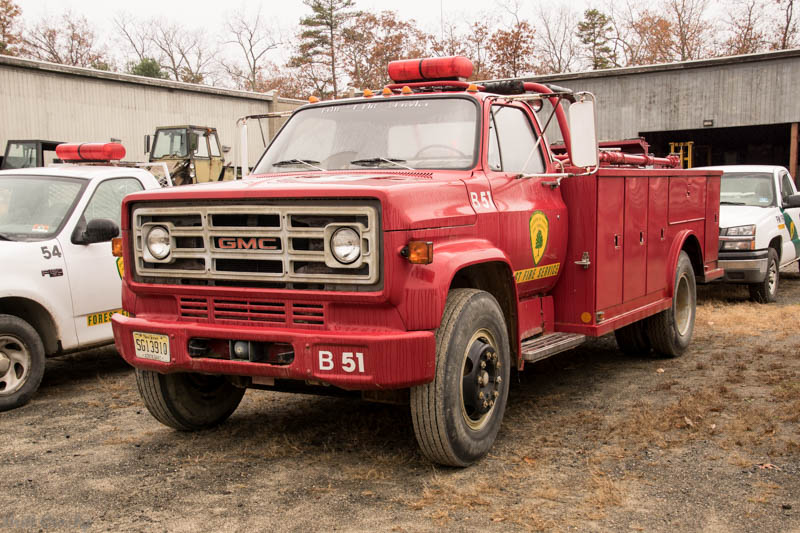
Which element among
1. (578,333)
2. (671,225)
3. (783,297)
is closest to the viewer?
(578,333)

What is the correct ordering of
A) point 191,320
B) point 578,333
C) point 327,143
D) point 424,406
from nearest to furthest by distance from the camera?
point 424,406
point 191,320
point 327,143
point 578,333

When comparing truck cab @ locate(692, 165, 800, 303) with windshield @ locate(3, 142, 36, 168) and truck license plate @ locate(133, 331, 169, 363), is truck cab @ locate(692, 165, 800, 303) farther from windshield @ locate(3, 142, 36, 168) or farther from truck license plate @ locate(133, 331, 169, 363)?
windshield @ locate(3, 142, 36, 168)

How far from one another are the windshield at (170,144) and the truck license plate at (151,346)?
17.0 meters

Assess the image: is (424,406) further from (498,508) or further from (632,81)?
(632,81)

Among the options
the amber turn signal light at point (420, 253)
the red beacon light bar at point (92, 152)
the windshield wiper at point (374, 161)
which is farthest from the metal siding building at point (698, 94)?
the amber turn signal light at point (420, 253)

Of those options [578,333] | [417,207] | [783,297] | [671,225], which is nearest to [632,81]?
[783,297]

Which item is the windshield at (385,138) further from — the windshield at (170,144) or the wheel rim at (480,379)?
the windshield at (170,144)

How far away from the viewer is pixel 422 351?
414 centimetres

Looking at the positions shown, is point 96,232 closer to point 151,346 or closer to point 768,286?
point 151,346

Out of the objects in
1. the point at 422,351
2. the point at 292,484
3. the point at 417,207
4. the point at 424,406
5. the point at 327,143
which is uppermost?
the point at 327,143

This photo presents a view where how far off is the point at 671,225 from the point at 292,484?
453 centimetres

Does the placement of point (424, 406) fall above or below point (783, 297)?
above

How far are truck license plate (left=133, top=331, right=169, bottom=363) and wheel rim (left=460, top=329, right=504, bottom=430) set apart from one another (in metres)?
1.70

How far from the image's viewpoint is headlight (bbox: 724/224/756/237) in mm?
10797
